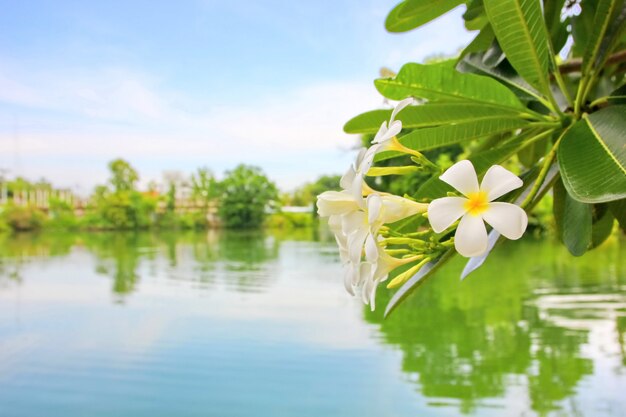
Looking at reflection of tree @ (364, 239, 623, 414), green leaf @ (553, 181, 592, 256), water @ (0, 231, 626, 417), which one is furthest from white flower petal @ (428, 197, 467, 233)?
water @ (0, 231, 626, 417)

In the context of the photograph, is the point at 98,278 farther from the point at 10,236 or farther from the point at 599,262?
the point at 10,236

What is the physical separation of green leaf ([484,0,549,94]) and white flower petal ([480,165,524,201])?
0.19 m

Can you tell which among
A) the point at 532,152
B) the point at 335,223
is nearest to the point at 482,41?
the point at 532,152

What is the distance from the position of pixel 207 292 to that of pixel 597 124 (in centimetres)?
610

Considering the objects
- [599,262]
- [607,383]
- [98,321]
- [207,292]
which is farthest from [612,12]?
[599,262]

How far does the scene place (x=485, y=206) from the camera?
27 cm

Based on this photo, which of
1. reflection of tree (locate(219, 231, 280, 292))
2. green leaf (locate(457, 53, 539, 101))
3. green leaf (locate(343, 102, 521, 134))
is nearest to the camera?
green leaf (locate(343, 102, 521, 134))

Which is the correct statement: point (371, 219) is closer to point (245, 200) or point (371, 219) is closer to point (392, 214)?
point (392, 214)

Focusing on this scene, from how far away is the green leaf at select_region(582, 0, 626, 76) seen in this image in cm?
50

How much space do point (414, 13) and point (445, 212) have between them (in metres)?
→ 0.33

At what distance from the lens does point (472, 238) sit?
0.25 metres

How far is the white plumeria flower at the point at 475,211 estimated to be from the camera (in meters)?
0.26

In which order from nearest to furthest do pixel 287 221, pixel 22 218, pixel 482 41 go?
pixel 482 41
pixel 22 218
pixel 287 221

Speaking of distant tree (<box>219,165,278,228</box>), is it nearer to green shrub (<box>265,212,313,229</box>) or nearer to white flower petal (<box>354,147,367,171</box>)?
green shrub (<box>265,212,313,229</box>)
